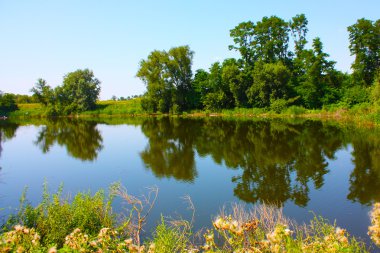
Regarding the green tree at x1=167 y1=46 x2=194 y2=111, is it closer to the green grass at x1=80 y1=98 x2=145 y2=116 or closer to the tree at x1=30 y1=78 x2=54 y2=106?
the green grass at x1=80 y1=98 x2=145 y2=116

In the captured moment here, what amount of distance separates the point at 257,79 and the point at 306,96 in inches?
335

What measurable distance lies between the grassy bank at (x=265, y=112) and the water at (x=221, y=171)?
9.78 meters

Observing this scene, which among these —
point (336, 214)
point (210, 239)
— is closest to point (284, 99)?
point (336, 214)

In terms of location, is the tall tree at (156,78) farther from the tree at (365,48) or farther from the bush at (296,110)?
the tree at (365,48)

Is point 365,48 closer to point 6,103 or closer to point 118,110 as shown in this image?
point 118,110

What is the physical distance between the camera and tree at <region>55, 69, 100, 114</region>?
255 ft

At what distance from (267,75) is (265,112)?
631 cm

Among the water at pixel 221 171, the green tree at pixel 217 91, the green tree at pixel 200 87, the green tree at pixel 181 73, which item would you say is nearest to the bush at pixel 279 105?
the green tree at pixel 217 91

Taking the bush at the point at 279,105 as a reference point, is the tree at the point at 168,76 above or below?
above

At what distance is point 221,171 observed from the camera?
54.9 feet

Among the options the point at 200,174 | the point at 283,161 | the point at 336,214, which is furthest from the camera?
the point at 283,161

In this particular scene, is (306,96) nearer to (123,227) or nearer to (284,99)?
(284,99)

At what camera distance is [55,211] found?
26.0 ft

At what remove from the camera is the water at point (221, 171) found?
11289 millimetres
